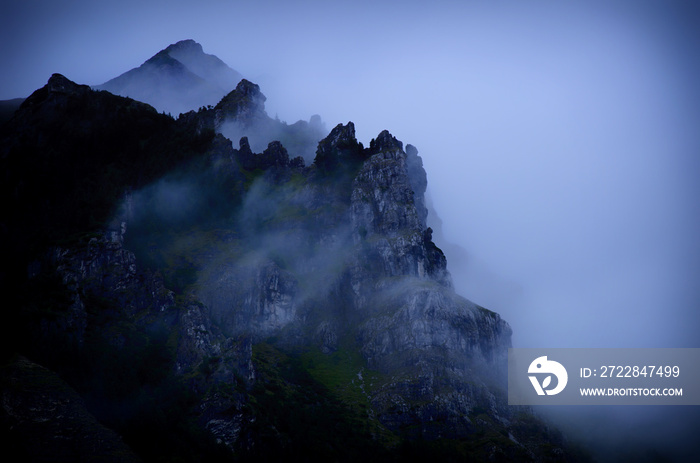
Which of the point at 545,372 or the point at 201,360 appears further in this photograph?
the point at 545,372

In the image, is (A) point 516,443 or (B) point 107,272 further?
(B) point 107,272

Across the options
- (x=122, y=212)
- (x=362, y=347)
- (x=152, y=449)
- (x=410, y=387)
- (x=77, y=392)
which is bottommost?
(x=152, y=449)

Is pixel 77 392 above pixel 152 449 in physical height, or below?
above

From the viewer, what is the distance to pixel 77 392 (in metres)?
124

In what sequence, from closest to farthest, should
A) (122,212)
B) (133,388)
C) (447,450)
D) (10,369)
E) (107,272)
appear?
1. (10,369)
2. (133,388)
3. (447,450)
4. (107,272)
5. (122,212)

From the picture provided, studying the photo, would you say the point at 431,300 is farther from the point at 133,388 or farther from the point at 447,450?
the point at 133,388

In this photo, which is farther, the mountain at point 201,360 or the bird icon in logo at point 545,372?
the bird icon in logo at point 545,372

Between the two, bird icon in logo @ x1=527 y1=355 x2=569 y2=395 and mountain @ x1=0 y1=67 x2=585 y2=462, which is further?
bird icon in logo @ x1=527 y1=355 x2=569 y2=395

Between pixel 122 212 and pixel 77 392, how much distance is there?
87.3 m

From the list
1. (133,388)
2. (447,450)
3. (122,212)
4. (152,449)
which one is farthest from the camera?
(122,212)

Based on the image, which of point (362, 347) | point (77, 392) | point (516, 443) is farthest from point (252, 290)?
point (516, 443)

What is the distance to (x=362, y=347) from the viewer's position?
7598 inches

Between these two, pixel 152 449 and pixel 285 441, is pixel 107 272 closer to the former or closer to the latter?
pixel 152 449

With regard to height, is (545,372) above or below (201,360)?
above
